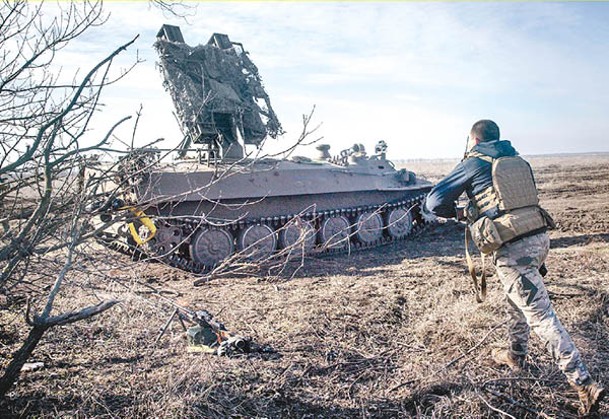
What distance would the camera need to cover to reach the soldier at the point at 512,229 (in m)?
3.52

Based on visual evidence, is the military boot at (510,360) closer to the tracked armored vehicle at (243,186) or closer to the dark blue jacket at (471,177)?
the dark blue jacket at (471,177)

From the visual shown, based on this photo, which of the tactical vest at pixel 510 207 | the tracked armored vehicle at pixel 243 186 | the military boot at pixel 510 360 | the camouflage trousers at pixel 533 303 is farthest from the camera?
the tracked armored vehicle at pixel 243 186

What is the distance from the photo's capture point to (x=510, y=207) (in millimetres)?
3754

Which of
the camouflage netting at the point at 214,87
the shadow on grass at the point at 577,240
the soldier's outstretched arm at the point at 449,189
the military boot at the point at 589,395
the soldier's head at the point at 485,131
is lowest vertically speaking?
the military boot at the point at 589,395

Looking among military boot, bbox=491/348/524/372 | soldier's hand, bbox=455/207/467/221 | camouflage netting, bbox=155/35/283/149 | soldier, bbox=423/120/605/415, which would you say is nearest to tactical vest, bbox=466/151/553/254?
soldier, bbox=423/120/605/415

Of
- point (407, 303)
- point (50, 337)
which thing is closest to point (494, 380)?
point (407, 303)

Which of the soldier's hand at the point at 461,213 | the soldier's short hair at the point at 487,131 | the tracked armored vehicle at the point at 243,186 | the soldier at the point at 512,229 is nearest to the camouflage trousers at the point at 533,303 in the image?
the soldier at the point at 512,229

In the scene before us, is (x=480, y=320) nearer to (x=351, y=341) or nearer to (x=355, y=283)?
(x=351, y=341)

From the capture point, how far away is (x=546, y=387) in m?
3.70

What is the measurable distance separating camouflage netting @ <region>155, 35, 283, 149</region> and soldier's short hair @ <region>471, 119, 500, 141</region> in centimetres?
581

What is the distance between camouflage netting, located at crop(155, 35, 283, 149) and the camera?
9820 mm

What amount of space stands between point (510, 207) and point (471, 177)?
37 cm

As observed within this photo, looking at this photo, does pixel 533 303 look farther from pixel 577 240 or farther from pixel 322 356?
pixel 577 240

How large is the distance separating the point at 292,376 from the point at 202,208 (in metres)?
5.51
